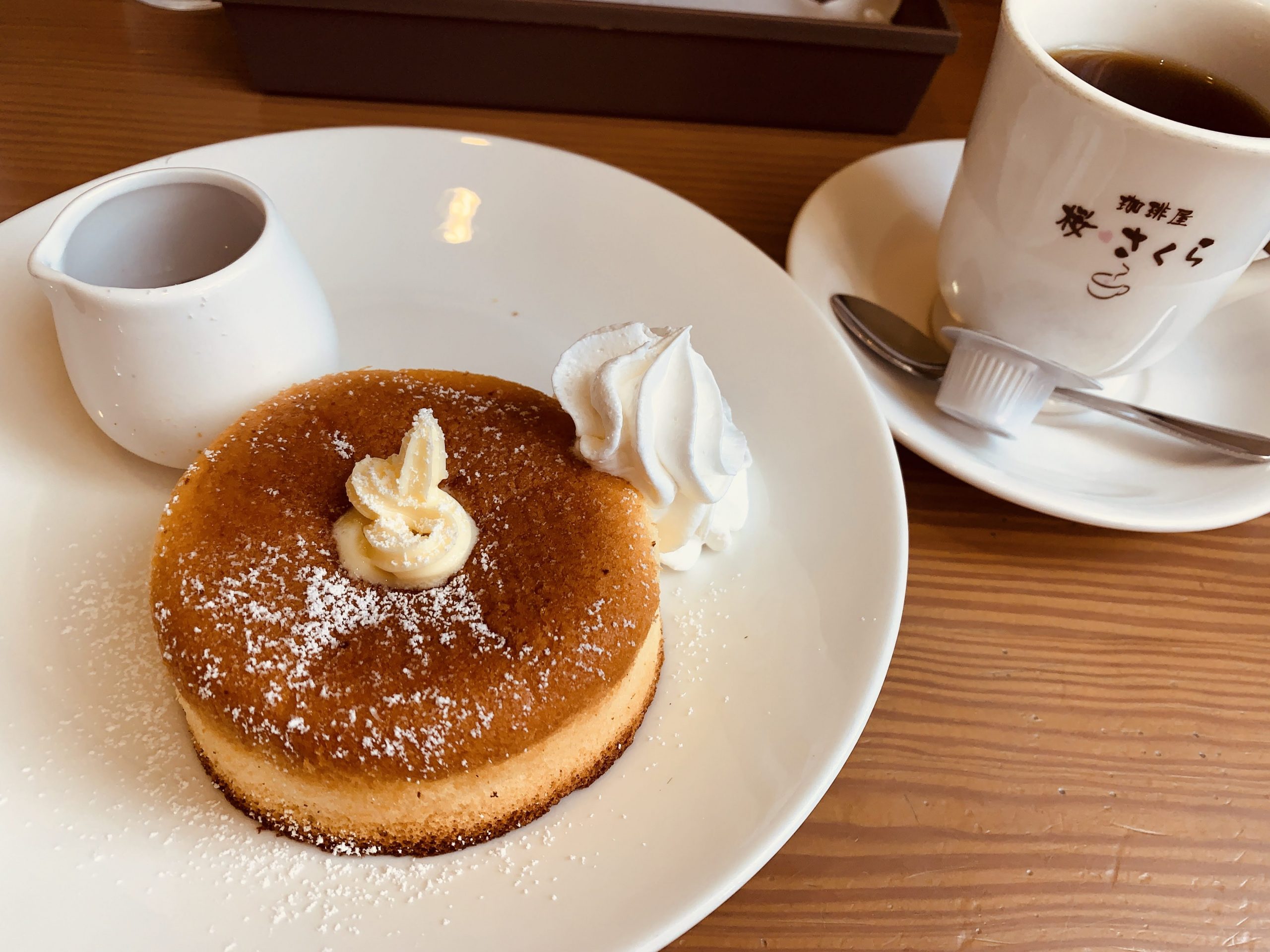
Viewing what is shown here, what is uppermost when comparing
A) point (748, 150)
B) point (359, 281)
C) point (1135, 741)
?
point (748, 150)

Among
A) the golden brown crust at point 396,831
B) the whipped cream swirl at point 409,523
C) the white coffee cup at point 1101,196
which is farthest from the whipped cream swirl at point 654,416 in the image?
the white coffee cup at point 1101,196

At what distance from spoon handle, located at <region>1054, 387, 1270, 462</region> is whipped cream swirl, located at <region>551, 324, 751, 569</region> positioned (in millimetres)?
517

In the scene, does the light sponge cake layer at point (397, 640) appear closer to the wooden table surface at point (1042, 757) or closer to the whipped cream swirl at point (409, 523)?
the whipped cream swirl at point (409, 523)

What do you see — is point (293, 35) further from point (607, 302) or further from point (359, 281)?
point (607, 302)

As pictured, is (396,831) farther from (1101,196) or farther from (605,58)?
(605,58)

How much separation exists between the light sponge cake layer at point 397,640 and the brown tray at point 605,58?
2.81ft

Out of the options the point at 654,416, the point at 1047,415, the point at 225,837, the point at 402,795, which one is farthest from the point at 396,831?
the point at 1047,415

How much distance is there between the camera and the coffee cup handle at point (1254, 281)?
3.43 feet

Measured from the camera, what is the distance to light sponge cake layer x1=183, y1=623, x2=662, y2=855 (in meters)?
0.70

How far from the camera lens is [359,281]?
1.17 m

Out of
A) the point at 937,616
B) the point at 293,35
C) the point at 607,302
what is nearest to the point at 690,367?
the point at 607,302

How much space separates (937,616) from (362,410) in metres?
0.71

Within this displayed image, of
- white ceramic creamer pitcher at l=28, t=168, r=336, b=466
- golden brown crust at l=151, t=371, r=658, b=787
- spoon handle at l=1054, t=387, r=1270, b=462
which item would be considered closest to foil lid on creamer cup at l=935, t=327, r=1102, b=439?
spoon handle at l=1054, t=387, r=1270, b=462

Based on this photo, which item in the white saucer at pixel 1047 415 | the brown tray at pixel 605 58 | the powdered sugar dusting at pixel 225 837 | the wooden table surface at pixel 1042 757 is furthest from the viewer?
the brown tray at pixel 605 58
